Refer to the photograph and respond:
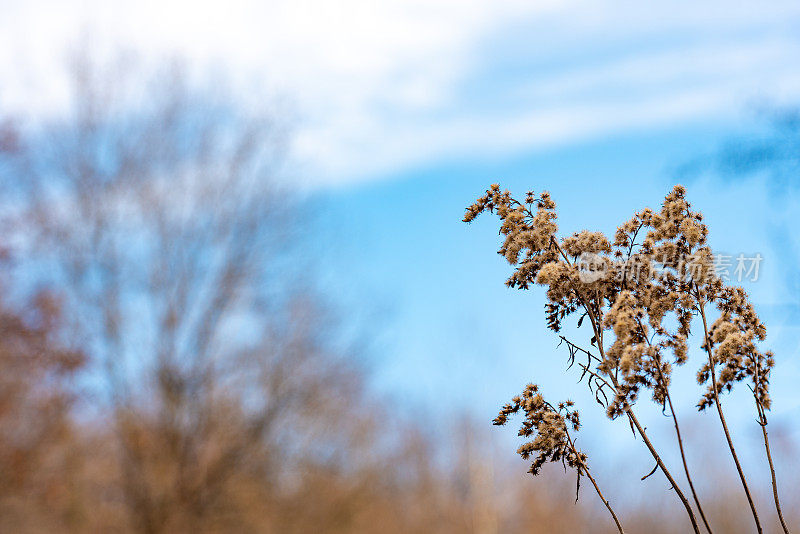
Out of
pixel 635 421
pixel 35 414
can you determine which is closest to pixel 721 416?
pixel 635 421

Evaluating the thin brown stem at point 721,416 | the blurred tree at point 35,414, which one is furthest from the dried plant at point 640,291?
the blurred tree at point 35,414

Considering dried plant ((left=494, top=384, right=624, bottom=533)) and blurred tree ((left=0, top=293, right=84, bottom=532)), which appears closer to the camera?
dried plant ((left=494, top=384, right=624, bottom=533))

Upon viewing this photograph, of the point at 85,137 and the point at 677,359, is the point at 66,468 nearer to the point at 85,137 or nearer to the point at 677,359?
the point at 85,137

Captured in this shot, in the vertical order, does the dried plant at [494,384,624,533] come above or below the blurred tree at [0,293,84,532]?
below

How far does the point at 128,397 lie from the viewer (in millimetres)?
9406

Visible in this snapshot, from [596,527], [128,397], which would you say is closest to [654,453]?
[128,397]

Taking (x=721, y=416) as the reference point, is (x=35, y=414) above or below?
above

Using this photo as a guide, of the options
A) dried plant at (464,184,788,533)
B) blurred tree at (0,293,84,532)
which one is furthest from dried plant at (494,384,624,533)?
blurred tree at (0,293,84,532)

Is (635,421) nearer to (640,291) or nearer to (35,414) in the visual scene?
(640,291)

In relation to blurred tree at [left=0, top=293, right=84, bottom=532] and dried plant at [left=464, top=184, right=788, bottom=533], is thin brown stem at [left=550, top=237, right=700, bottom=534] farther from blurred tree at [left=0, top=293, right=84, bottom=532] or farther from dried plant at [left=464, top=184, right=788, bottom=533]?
blurred tree at [left=0, top=293, right=84, bottom=532]

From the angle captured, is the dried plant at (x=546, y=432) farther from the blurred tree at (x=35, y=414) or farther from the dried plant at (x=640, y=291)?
the blurred tree at (x=35, y=414)

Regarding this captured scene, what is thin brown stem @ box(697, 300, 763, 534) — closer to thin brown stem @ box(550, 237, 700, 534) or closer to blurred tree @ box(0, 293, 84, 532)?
thin brown stem @ box(550, 237, 700, 534)

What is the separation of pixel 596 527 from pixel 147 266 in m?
15.6

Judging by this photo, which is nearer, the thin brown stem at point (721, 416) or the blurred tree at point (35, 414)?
the thin brown stem at point (721, 416)
